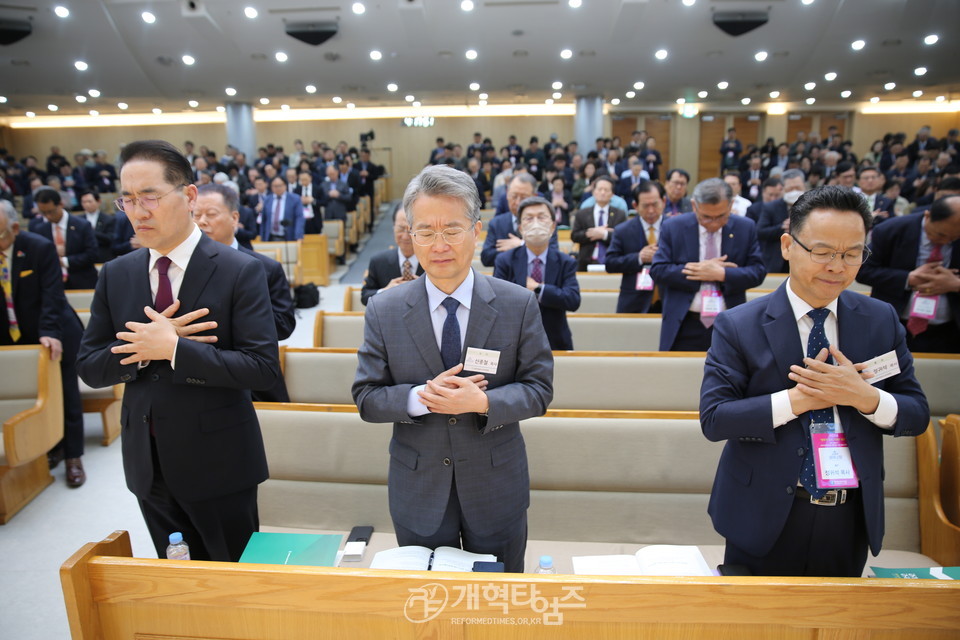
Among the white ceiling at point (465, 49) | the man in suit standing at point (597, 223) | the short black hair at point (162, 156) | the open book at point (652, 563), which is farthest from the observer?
the white ceiling at point (465, 49)

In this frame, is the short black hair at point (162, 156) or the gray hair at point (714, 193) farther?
the gray hair at point (714, 193)

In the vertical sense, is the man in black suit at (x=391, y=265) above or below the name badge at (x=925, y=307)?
above

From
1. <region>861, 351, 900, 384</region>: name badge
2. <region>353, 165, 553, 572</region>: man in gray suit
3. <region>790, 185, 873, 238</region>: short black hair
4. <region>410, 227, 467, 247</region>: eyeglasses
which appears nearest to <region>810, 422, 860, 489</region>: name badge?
<region>861, 351, 900, 384</region>: name badge

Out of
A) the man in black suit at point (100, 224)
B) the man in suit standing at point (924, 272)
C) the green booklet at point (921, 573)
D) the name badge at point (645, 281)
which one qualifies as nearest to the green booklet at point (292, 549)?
the green booklet at point (921, 573)

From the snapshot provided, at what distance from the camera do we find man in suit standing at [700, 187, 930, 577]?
1.34 m

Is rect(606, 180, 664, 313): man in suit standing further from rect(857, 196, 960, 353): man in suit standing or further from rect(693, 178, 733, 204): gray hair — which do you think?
rect(857, 196, 960, 353): man in suit standing

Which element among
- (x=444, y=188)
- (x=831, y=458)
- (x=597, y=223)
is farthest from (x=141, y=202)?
(x=597, y=223)

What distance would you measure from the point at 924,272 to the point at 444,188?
2.52m

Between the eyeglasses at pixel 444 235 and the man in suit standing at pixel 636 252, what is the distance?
2376 mm

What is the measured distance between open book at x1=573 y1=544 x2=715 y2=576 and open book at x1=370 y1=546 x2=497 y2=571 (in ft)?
0.84

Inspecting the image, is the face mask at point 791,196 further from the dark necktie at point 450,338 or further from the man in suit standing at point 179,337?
the man in suit standing at point 179,337

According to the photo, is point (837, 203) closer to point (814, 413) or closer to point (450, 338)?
point (814, 413)

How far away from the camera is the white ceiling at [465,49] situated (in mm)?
11281

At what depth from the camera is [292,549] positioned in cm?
Answer: 148
